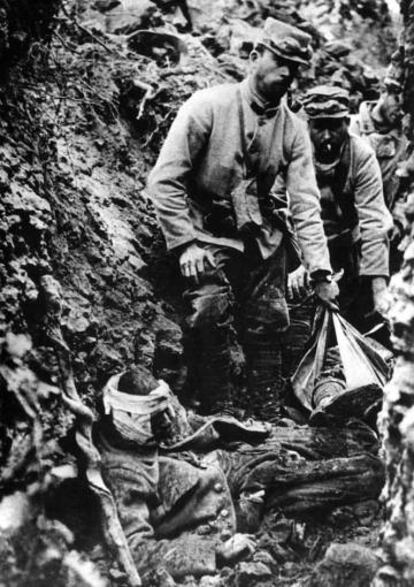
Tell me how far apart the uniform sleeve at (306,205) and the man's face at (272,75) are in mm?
239

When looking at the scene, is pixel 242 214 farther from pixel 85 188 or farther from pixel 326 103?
pixel 326 103

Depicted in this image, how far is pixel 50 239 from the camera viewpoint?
404 centimetres

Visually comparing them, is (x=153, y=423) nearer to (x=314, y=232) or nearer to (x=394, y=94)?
(x=314, y=232)

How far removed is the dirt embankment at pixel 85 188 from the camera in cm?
360

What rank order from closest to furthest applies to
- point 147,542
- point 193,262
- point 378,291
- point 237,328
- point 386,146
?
1. point 147,542
2. point 193,262
3. point 237,328
4. point 378,291
5. point 386,146

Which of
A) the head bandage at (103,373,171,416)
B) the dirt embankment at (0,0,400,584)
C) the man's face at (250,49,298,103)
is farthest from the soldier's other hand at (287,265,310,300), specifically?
the head bandage at (103,373,171,416)

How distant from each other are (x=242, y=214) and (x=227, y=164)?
0.75 ft

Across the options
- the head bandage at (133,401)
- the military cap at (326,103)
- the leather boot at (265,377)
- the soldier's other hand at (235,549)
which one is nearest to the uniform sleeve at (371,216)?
the military cap at (326,103)

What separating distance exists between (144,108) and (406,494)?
2.42 meters

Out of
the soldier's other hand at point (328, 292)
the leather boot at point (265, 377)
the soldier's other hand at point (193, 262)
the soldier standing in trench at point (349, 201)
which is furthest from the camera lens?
the soldier standing in trench at point (349, 201)

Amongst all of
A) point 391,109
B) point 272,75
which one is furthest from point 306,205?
point 391,109

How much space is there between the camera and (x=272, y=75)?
4.27 m

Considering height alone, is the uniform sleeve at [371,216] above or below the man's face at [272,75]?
below

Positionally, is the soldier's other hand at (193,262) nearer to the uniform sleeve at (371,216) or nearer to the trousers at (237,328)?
the trousers at (237,328)
